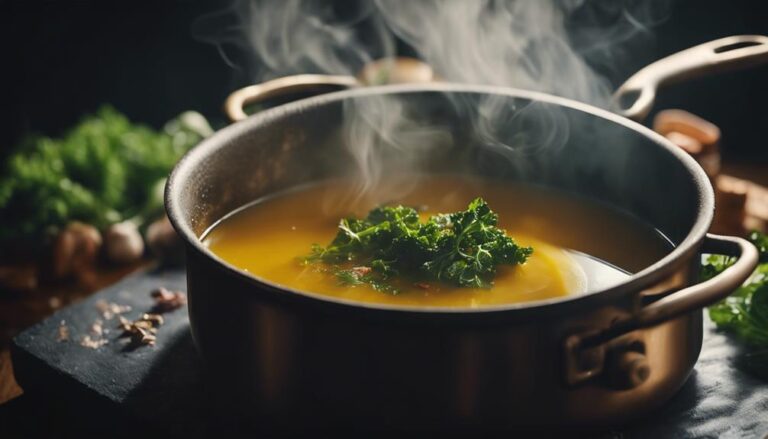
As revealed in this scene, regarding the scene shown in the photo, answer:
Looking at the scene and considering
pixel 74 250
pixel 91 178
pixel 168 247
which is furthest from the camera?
pixel 91 178

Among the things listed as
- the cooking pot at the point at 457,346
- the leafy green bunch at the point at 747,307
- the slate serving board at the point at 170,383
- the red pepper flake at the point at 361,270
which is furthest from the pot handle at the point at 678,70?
the red pepper flake at the point at 361,270

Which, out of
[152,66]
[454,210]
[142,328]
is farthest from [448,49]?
[152,66]

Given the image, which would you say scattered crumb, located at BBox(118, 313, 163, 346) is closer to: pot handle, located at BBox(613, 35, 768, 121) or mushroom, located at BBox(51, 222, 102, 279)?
mushroom, located at BBox(51, 222, 102, 279)

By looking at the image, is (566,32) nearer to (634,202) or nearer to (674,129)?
(674,129)

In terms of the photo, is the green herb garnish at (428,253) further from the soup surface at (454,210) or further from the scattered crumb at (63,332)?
the scattered crumb at (63,332)

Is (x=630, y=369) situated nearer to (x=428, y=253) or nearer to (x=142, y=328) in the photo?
(x=428, y=253)

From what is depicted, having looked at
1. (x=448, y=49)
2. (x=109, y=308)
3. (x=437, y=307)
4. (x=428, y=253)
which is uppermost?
(x=448, y=49)

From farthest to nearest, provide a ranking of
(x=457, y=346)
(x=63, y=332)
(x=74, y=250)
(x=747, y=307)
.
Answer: (x=74, y=250) → (x=63, y=332) → (x=747, y=307) → (x=457, y=346)
